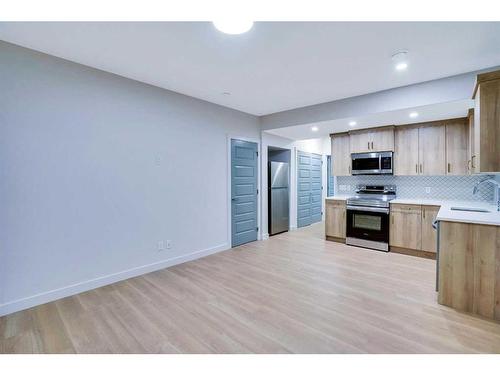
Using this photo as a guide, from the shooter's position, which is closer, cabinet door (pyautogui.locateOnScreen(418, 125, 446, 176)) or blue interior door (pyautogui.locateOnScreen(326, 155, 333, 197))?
cabinet door (pyautogui.locateOnScreen(418, 125, 446, 176))

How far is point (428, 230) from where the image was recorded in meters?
3.92

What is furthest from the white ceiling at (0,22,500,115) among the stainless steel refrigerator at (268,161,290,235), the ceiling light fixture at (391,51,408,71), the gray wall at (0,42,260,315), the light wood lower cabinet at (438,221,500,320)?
the stainless steel refrigerator at (268,161,290,235)

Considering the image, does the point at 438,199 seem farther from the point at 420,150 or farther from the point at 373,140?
the point at 373,140

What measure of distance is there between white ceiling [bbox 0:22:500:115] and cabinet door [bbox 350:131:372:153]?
150cm

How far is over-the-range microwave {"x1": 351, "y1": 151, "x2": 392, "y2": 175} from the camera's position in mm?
4543

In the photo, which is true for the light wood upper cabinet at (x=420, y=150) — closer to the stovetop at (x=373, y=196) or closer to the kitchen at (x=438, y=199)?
the kitchen at (x=438, y=199)

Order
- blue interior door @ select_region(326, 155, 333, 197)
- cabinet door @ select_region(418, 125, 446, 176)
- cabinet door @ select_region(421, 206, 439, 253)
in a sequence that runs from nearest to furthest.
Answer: cabinet door @ select_region(421, 206, 439, 253)
cabinet door @ select_region(418, 125, 446, 176)
blue interior door @ select_region(326, 155, 333, 197)

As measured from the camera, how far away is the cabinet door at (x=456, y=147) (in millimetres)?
3939

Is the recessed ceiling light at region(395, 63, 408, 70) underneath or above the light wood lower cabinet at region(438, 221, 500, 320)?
above

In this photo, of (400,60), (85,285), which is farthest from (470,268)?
(85,285)

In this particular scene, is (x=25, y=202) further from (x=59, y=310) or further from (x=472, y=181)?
(x=472, y=181)

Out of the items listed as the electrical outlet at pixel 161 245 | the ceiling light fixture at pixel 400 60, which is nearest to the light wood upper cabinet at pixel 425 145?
the ceiling light fixture at pixel 400 60

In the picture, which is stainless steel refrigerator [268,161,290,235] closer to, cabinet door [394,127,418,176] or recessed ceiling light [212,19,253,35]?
cabinet door [394,127,418,176]
